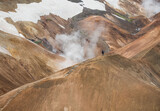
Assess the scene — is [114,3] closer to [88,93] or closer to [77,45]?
[77,45]

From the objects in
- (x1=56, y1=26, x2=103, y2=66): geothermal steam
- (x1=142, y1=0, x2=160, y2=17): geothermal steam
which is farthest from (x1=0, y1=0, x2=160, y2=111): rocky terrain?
(x1=142, y1=0, x2=160, y2=17): geothermal steam

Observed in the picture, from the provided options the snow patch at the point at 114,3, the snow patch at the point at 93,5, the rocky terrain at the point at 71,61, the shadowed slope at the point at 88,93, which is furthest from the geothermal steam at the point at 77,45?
the snow patch at the point at 114,3

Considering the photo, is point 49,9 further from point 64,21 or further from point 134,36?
point 134,36

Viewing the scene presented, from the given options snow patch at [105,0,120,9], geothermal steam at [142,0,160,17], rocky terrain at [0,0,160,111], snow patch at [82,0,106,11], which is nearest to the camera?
rocky terrain at [0,0,160,111]

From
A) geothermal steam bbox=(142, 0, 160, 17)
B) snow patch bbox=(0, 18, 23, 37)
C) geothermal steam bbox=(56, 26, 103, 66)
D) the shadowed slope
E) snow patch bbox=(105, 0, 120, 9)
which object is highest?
the shadowed slope

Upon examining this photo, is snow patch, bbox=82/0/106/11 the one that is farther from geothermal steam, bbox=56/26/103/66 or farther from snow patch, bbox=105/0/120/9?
geothermal steam, bbox=56/26/103/66

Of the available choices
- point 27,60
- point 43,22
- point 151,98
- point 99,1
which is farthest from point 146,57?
point 99,1
